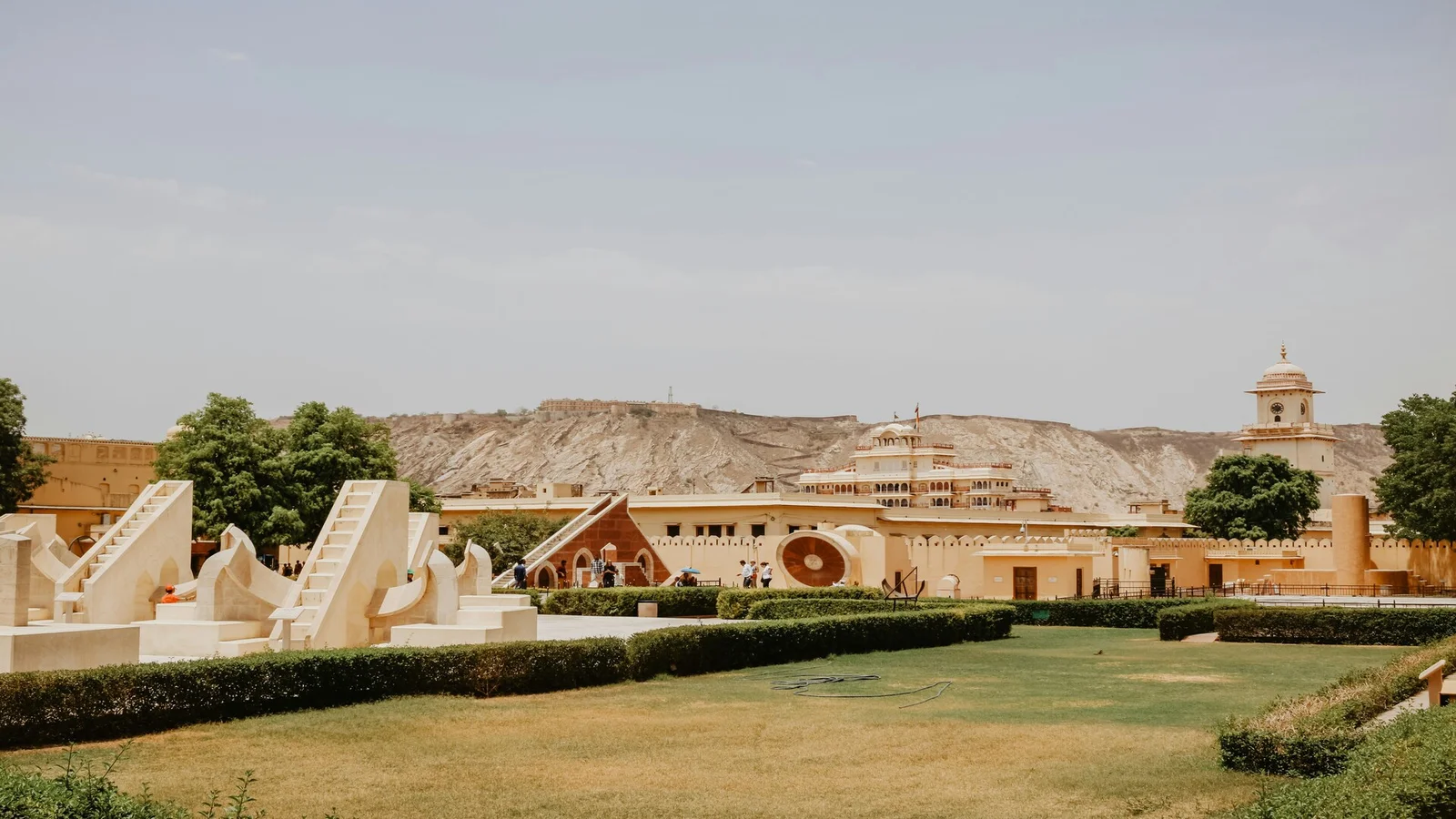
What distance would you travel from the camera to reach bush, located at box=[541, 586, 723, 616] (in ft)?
117

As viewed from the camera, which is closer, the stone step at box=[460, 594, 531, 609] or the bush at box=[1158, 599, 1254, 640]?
the stone step at box=[460, 594, 531, 609]

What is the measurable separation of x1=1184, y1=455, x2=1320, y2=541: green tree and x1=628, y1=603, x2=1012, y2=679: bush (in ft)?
158

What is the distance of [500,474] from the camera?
423 ft

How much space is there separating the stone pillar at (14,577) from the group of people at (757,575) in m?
26.3

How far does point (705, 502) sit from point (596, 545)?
46.0ft

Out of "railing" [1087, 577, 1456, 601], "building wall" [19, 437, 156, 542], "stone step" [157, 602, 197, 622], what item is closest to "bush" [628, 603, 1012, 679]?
"stone step" [157, 602, 197, 622]

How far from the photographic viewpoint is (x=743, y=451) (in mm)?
133125

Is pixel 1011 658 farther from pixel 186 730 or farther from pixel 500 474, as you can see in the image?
pixel 500 474

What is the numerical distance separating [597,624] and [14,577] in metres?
16.4

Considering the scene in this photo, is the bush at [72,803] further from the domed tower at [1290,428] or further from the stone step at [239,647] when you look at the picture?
the domed tower at [1290,428]

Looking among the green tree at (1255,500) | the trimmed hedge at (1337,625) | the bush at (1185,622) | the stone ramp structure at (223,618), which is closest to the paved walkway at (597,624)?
the stone ramp structure at (223,618)

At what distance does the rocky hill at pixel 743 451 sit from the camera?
12656 centimetres

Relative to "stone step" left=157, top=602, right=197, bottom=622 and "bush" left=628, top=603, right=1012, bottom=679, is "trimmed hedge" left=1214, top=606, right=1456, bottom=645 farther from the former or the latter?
"stone step" left=157, top=602, right=197, bottom=622

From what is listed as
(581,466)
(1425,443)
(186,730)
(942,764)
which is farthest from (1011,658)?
(581,466)
